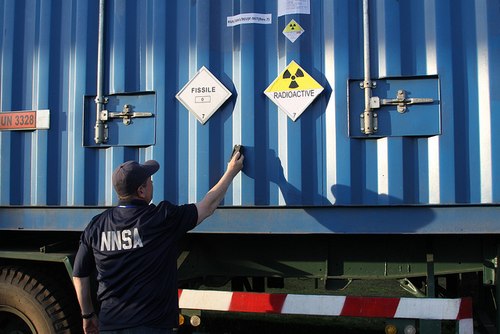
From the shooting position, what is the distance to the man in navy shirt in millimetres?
2271

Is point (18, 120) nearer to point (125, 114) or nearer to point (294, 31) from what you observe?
point (125, 114)

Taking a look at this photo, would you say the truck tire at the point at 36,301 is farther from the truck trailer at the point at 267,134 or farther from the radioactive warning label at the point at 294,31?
the radioactive warning label at the point at 294,31

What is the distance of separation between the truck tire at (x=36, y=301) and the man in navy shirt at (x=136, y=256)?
1198 millimetres

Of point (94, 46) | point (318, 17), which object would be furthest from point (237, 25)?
point (94, 46)

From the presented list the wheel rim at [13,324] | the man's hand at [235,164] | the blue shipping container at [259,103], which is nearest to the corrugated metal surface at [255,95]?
the blue shipping container at [259,103]

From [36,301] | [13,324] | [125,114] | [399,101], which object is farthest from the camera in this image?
[13,324]

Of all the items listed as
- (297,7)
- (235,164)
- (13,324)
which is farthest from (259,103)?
(13,324)

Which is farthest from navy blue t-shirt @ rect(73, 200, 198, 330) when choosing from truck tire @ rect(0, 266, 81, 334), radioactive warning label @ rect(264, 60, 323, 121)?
truck tire @ rect(0, 266, 81, 334)

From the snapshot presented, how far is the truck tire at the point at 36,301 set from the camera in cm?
340

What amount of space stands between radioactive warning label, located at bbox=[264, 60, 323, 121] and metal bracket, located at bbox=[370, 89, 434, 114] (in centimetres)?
36

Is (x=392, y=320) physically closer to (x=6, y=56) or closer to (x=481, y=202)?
(x=481, y=202)

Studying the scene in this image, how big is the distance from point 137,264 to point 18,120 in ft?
6.24

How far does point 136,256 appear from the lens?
90.0 inches

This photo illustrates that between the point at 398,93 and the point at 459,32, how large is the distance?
1.81 feet
